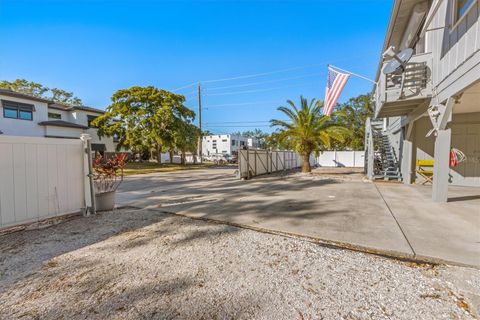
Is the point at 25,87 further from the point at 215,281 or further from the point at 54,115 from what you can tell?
the point at 215,281

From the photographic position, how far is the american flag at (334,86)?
37.8 ft

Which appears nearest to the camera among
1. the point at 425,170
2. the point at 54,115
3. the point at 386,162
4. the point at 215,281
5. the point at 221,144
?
the point at 215,281

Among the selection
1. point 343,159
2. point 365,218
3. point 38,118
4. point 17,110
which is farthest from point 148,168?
point 365,218

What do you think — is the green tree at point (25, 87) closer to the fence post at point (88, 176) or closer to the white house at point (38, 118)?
the white house at point (38, 118)

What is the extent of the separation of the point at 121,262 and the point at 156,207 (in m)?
3.12

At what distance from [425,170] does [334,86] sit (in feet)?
18.9

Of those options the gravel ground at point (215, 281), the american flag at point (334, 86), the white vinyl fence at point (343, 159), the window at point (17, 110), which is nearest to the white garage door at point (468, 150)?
the american flag at point (334, 86)

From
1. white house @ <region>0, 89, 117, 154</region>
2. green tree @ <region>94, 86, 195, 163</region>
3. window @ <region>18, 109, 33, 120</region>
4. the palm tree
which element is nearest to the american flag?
the palm tree

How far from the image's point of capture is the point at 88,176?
5.09m

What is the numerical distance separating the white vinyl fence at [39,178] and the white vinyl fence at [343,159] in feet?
75.4

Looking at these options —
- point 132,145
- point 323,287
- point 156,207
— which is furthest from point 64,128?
point 323,287

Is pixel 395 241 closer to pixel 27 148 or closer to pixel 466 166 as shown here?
pixel 27 148

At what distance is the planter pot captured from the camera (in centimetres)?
550

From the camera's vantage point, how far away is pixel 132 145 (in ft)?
75.7
